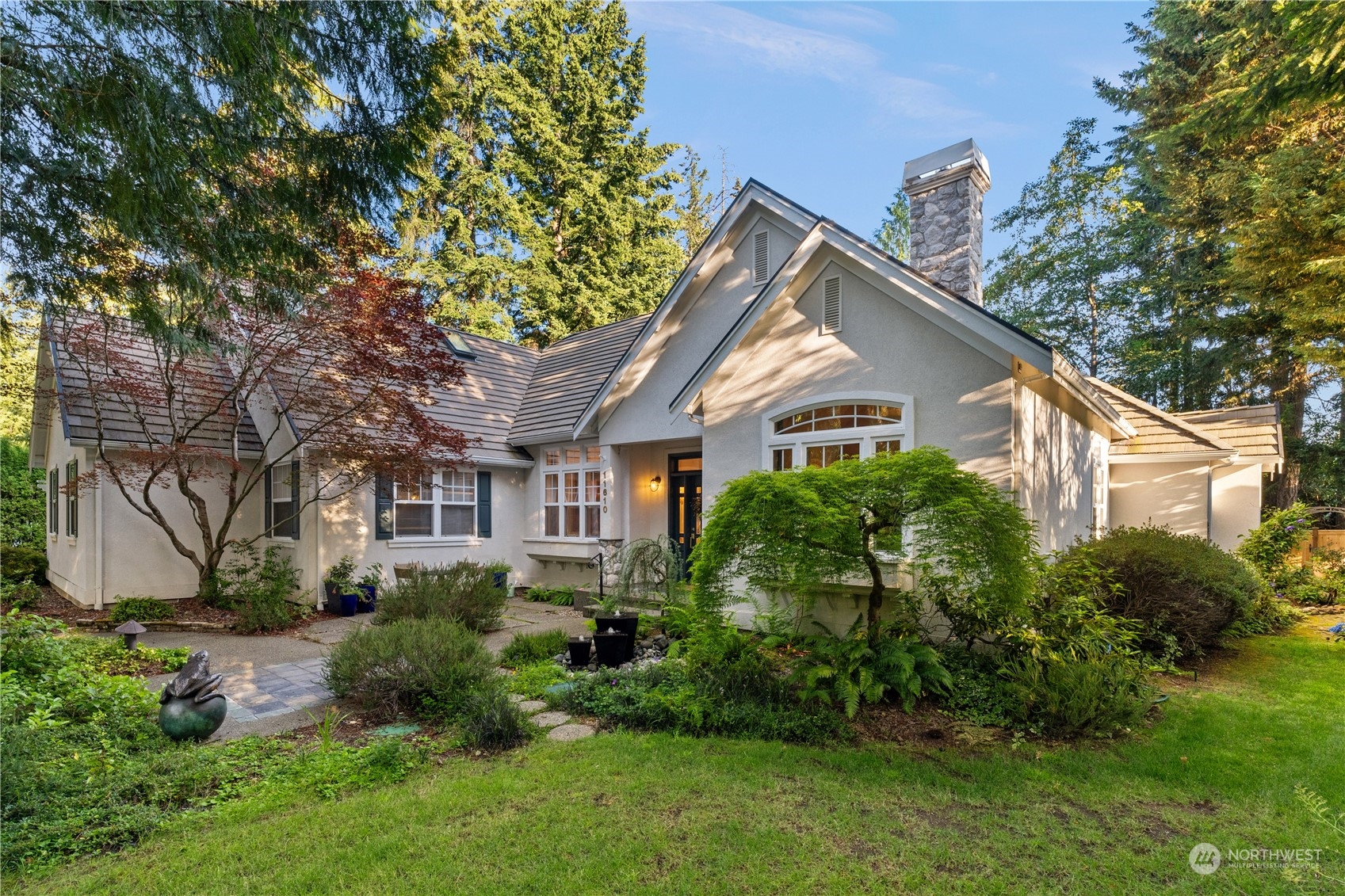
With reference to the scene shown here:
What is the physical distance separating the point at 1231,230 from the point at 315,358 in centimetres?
1778

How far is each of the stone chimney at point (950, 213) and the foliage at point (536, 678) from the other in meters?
7.03

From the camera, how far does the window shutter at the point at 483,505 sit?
13.5 m

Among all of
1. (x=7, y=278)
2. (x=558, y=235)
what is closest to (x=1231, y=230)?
(x=7, y=278)

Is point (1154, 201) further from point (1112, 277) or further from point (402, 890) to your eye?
point (402, 890)

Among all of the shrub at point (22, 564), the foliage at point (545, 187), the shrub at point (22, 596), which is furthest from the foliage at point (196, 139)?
the foliage at point (545, 187)

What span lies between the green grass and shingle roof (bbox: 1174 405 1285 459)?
31.0ft

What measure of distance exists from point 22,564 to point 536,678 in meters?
15.4

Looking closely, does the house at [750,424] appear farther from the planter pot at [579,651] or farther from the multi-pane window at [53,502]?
the planter pot at [579,651]

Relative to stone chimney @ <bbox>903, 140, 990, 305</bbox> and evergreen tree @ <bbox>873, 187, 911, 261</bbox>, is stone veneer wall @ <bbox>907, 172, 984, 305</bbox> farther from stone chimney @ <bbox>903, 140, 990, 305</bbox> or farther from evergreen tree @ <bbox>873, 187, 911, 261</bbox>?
evergreen tree @ <bbox>873, 187, 911, 261</bbox>

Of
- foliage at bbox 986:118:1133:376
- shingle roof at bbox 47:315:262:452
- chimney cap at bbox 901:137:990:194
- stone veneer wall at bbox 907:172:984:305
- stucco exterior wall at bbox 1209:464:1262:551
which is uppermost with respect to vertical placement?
foliage at bbox 986:118:1133:376

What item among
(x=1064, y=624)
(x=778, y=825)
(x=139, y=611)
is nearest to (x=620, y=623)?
(x=778, y=825)

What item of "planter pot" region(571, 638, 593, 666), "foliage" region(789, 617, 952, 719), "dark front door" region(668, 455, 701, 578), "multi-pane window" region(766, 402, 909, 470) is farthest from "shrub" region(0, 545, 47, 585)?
"foliage" region(789, 617, 952, 719)

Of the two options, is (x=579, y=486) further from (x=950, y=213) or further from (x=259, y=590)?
(x=950, y=213)

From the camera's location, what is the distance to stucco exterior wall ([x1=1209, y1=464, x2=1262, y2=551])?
1240 cm
